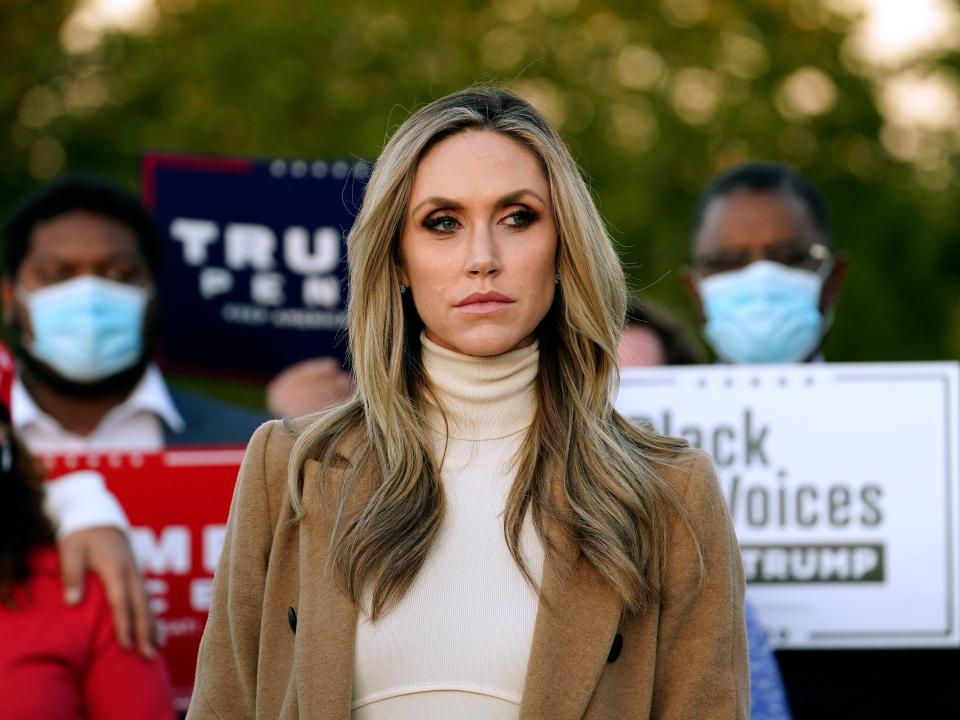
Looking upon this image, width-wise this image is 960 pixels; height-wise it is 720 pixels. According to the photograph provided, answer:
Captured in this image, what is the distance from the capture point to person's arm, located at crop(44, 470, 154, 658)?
3721mm

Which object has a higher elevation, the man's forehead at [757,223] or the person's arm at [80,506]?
Answer: the man's forehead at [757,223]

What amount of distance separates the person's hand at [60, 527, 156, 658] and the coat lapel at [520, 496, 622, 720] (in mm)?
1245

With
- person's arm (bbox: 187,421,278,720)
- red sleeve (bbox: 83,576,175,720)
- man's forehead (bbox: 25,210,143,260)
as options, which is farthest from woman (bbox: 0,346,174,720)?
man's forehead (bbox: 25,210,143,260)

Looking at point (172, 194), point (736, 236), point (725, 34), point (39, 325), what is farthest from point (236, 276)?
point (725, 34)

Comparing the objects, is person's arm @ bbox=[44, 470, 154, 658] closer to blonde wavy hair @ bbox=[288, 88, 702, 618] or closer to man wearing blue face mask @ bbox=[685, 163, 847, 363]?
blonde wavy hair @ bbox=[288, 88, 702, 618]

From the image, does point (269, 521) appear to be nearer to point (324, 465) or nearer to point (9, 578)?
point (324, 465)

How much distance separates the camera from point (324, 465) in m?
3.07

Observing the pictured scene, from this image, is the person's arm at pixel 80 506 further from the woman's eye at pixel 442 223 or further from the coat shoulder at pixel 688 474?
the coat shoulder at pixel 688 474

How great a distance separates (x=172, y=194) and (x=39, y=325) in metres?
0.68

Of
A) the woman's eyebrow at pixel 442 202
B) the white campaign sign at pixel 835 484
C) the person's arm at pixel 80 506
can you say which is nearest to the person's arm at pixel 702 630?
the woman's eyebrow at pixel 442 202

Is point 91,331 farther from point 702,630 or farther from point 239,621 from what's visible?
point 702,630

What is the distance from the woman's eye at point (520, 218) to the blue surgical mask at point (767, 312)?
2.04 m

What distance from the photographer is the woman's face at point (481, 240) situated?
3051 millimetres

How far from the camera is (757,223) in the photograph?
17.0ft
